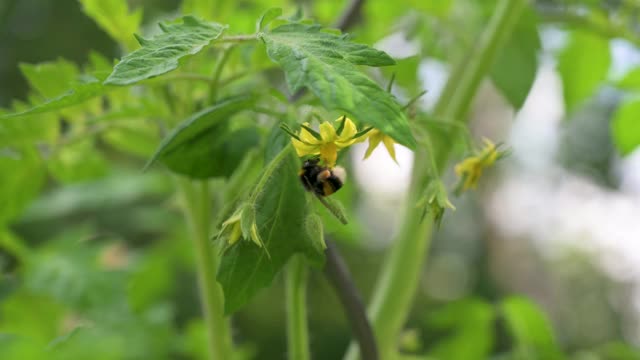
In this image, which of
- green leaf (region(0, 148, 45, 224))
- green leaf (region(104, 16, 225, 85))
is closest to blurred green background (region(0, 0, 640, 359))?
green leaf (region(0, 148, 45, 224))

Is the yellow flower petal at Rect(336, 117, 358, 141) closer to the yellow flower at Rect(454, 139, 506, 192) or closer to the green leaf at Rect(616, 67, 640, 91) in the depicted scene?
the yellow flower at Rect(454, 139, 506, 192)

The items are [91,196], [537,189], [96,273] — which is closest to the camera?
[96,273]

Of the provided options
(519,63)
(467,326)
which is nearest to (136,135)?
(519,63)

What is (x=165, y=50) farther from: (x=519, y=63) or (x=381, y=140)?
(x=519, y=63)

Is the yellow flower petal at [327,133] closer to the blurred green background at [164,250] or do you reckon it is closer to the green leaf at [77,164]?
the blurred green background at [164,250]

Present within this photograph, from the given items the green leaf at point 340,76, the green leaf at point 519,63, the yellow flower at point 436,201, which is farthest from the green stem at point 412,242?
the green leaf at point 340,76

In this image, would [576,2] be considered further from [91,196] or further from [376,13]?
[91,196]

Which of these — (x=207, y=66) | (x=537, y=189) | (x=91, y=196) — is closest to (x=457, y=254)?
(x=537, y=189)
